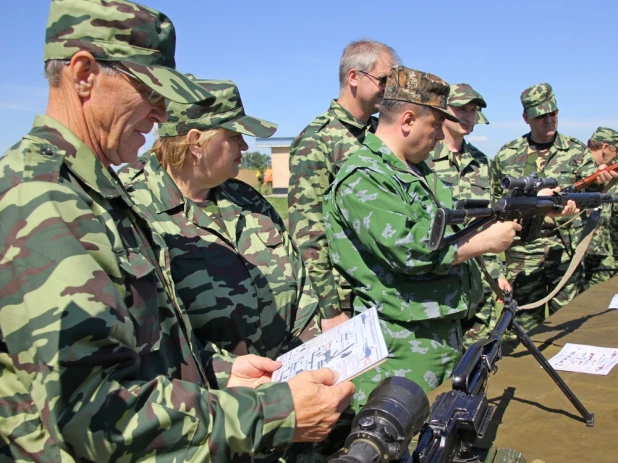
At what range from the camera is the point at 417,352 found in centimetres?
267

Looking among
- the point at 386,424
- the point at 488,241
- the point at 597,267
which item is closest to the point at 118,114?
the point at 386,424

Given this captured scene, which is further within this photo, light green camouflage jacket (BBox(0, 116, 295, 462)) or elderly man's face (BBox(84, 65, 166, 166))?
elderly man's face (BBox(84, 65, 166, 166))

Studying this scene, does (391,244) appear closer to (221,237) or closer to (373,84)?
(221,237)

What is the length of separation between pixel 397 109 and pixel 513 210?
0.72m

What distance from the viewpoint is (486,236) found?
2615 mm

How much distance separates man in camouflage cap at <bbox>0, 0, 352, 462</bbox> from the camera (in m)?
1.08

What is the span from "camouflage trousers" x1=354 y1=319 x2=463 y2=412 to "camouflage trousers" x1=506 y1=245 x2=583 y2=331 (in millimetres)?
2865

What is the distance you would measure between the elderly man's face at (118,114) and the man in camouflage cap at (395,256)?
4.24ft

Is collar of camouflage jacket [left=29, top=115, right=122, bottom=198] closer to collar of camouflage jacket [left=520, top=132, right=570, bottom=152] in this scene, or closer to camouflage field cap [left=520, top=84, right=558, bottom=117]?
camouflage field cap [left=520, top=84, right=558, bottom=117]

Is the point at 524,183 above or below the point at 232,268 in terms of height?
above

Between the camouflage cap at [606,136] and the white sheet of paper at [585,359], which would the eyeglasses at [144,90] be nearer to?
the white sheet of paper at [585,359]

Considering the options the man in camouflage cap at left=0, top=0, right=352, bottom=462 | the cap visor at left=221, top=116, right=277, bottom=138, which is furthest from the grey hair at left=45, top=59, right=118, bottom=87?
the cap visor at left=221, top=116, right=277, bottom=138

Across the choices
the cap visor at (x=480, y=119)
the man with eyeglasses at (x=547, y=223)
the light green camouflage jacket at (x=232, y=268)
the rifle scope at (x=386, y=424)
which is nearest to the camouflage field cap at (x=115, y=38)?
the light green camouflage jacket at (x=232, y=268)

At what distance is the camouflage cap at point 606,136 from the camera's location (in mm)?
6680
